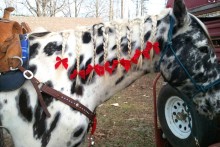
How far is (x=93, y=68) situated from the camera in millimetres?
2326

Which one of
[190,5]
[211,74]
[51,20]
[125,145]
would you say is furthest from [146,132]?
[51,20]

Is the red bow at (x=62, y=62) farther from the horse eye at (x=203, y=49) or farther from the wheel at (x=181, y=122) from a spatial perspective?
the wheel at (x=181, y=122)

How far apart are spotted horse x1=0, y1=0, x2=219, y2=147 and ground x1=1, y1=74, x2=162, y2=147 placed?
1362mm

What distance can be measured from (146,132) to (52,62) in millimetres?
2919

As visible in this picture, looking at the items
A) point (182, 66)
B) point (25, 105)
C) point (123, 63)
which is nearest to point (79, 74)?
point (123, 63)

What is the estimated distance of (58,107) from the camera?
2.19m

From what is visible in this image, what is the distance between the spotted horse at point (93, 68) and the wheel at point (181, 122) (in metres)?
0.64

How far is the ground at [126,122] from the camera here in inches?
178

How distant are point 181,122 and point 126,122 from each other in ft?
6.65

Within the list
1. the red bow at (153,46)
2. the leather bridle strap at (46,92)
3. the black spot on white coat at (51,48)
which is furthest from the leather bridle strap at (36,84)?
the red bow at (153,46)

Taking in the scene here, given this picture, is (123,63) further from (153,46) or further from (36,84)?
(36,84)

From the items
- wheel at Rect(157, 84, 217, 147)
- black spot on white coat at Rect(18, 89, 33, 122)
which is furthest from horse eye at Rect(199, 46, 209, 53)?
black spot on white coat at Rect(18, 89, 33, 122)

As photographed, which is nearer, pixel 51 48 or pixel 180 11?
pixel 180 11

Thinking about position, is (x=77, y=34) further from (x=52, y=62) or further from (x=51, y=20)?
(x=51, y=20)
